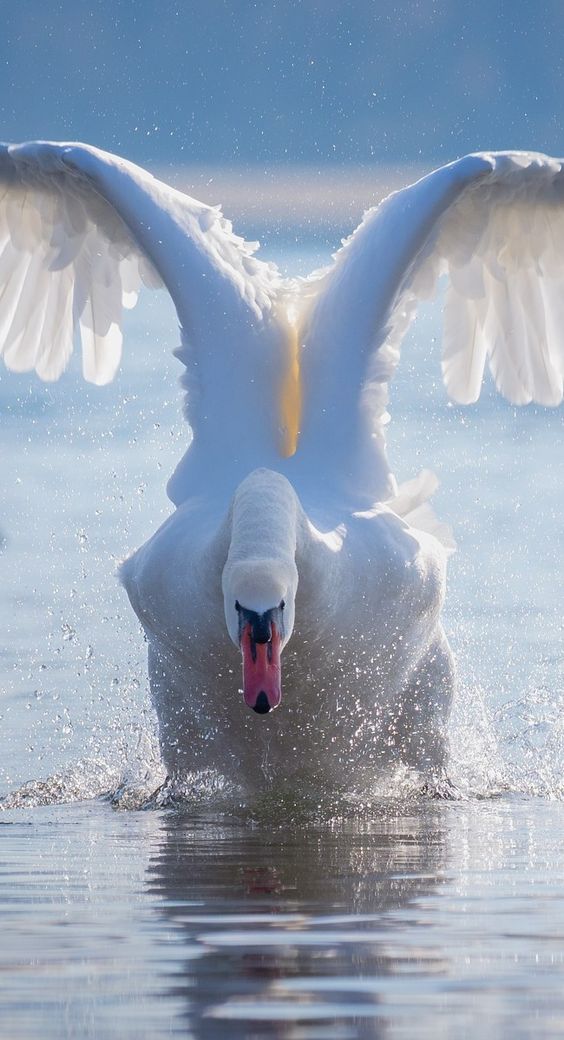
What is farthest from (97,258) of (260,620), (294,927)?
(294,927)

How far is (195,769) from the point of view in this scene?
9.69 metres

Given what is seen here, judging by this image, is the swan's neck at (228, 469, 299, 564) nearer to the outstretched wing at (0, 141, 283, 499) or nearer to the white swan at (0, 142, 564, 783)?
the white swan at (0, 142, 564, 783)

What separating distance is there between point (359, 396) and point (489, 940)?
6327 mm

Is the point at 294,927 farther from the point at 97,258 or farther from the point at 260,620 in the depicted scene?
the point at 97,258

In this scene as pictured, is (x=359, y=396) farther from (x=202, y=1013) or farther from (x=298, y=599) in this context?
(x=202, y=1013)

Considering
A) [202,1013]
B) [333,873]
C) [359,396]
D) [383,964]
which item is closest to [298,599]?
[359,396]

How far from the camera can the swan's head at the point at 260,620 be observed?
6.95m

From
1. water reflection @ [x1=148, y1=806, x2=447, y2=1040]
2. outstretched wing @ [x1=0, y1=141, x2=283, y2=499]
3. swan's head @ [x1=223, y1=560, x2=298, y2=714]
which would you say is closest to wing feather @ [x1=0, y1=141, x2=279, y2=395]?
outstretched wing @ [x1=0, y1=141, x2=283, y2=499]

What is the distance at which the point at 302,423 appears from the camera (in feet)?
32.6

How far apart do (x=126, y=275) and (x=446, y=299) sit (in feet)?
7.98

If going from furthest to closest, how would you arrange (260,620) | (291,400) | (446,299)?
(446,299) < (291,400) < (260,620)

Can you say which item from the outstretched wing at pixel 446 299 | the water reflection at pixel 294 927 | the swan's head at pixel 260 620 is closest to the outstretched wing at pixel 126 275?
the outstretched wing at pixel 446 299

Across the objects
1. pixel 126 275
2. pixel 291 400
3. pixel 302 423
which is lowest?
pixel 302 423

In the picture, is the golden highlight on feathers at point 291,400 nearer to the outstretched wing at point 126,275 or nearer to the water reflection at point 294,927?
the outstretched wing at point 126,275
